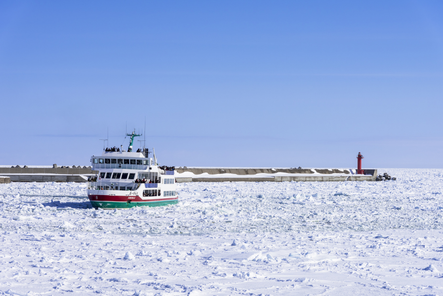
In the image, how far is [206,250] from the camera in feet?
46.1

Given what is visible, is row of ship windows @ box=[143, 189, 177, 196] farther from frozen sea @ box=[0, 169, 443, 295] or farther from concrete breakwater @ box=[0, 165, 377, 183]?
concrete breakwater @ box=[0, 165, 377, 183]

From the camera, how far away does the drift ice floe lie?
26.7 m

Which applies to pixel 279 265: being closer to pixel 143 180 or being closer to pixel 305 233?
pixel 305 233

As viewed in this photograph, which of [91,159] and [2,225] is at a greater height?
[91,159]

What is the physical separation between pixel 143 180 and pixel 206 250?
14506 mm

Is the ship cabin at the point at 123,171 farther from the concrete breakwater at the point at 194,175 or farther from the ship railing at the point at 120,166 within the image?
the concrete breakwater at the point at 194,175

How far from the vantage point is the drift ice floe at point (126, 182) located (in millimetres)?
26688

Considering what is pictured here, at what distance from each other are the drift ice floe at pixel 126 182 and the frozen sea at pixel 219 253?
166cm

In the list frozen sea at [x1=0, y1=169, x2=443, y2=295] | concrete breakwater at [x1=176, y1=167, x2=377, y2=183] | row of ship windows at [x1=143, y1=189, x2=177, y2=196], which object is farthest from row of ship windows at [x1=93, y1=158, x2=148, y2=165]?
concrete breakwater at [x1=176, y1=167, x2=377, y2=183]

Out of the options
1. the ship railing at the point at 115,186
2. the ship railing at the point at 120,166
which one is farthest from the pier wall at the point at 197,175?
the ship railing at the point at 115,186

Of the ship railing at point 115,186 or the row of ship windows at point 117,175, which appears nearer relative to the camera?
the ship railing at point 115,186

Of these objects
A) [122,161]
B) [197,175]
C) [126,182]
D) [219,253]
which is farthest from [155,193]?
[197,175]

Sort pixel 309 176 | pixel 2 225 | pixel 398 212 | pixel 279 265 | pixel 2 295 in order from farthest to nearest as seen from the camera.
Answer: pixel 309 176
pixel 398 212
pixel 2 225
pixel 279 265
pixel 2 295

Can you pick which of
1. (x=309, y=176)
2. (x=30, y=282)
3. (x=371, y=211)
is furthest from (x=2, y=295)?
(x=309, y=176)
